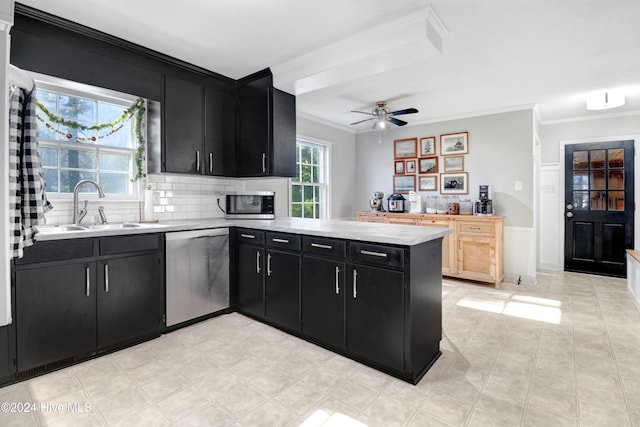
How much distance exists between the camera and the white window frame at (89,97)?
103 inches

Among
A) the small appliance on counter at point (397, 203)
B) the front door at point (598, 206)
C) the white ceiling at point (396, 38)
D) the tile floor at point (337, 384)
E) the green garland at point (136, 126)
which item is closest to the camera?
the tile floor at point (337, 384)

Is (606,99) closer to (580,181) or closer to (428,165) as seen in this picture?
(580,181)

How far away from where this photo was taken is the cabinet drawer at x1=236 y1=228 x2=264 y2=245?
121 inches

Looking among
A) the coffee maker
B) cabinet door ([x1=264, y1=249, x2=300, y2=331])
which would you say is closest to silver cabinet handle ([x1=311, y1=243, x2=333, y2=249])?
cabinet door ([x1=264, y1=249, x2=300, y2=331])

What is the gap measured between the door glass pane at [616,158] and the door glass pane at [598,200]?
1.39ft

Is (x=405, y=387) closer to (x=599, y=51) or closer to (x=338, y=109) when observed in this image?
(x=599, y=51)

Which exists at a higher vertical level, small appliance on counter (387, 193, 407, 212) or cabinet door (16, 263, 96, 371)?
small appliance on counter (387, 193, 407, 212)

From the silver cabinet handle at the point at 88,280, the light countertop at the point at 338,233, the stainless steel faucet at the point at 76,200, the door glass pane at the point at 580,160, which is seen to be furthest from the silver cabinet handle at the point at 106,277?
the door glass pane at the point at 580,160

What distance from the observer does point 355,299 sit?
2.35 m

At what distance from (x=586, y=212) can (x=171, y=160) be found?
19.5 feet

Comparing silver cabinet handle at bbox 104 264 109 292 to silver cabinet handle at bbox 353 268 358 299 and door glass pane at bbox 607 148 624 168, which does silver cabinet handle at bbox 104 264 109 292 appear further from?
door glass pane at bbox 607 148 624 168

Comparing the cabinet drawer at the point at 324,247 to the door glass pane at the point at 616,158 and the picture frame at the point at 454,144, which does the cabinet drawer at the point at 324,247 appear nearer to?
the picture frame at the point at 454,144

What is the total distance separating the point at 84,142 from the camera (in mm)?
2926

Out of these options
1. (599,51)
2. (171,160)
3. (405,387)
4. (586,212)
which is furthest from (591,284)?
(171,160)
